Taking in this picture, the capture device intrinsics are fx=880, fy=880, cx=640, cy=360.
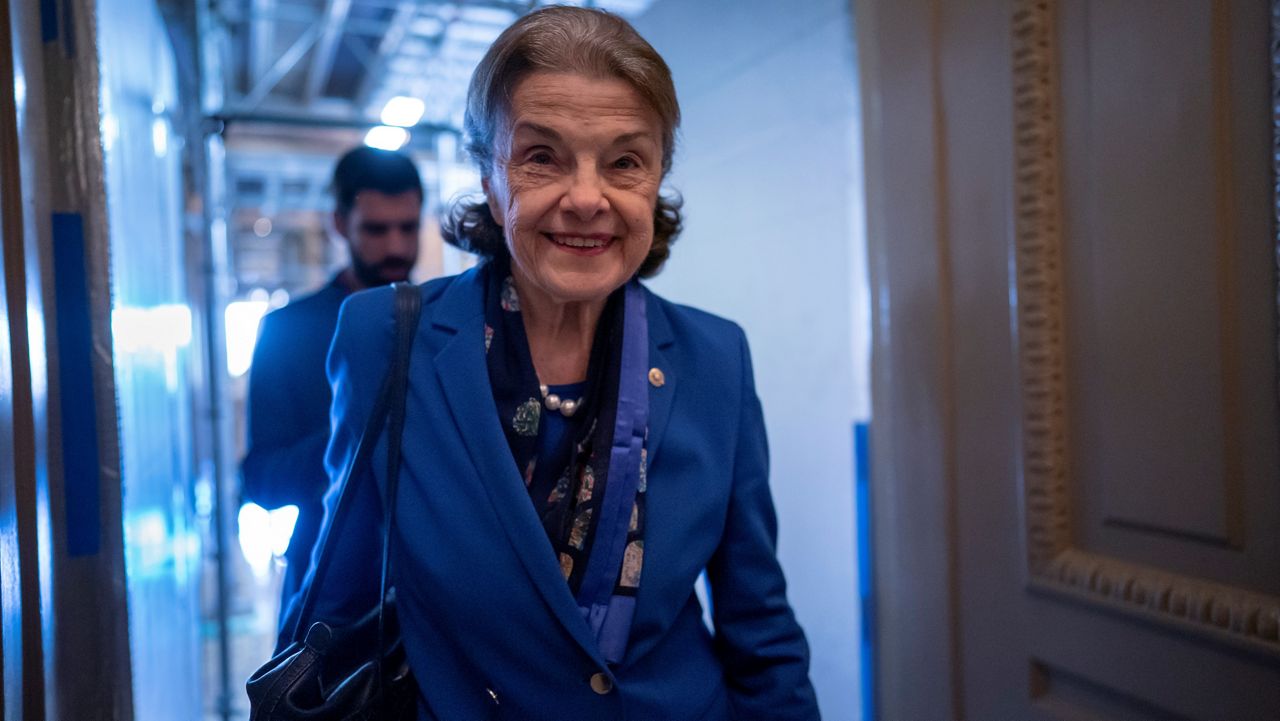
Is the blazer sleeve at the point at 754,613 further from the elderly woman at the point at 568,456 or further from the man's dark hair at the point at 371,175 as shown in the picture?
the man's dark hair at the point at 371,175

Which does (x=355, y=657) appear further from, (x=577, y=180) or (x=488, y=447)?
(x=577, y=180)

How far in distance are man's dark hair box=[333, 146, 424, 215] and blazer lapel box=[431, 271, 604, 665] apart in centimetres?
109

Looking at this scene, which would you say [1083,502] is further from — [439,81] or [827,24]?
[439,81]

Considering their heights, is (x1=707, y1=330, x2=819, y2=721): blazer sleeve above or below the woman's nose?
below

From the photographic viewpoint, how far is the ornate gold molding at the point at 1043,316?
110 centimetres

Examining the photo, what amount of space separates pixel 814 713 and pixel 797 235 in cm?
173

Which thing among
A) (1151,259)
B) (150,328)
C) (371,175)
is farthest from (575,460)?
(150,328)

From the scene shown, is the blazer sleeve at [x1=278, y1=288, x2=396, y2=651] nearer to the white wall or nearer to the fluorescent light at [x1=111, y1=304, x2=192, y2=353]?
the fluorescent light at [x1=111, y1=304, x2=192, y2=353]

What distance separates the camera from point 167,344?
2451mm

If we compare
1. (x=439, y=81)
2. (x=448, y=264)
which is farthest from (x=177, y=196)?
(x=439, y=81)

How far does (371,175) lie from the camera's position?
222cm

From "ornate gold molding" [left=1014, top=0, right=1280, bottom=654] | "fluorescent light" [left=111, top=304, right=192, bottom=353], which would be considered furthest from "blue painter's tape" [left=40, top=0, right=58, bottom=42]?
"ornate gold molding" [left=1014, top=0, right=1280, bottom=654]

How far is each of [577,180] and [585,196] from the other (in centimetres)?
3

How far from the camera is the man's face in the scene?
2.16 metres
